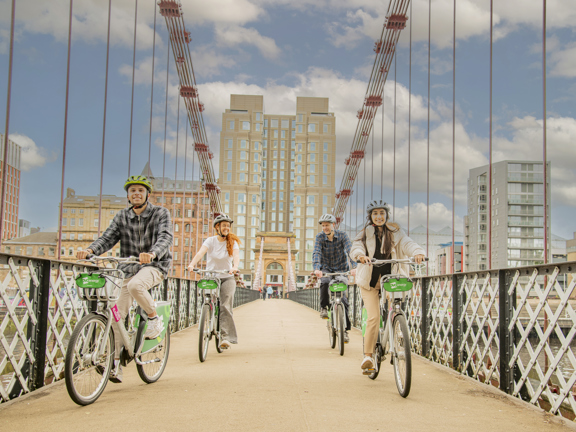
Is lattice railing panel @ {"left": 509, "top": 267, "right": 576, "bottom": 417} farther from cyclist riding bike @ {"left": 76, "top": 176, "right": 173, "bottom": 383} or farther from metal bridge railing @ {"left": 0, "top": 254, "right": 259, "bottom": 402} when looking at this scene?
metal bridge railing @ {"left": 0, "top": 254, "right": 259, "bottom": 402}

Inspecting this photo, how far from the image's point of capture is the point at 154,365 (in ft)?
14.2

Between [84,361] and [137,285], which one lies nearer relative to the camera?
[84,361]

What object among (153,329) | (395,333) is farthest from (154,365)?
(395,333)

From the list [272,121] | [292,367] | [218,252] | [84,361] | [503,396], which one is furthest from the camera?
[272,121]

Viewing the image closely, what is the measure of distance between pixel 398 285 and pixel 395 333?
1.05ft

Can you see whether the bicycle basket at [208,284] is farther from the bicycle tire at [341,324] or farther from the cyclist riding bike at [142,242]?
the cyclist riding bike at [142,242]

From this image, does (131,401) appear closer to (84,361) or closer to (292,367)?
(84,361)

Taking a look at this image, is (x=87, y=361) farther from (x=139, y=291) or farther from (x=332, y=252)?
(x=332, y=252)

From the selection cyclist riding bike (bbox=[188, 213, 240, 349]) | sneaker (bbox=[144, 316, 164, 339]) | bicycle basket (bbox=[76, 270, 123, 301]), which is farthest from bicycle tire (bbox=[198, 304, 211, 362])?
bicycle basket (bbox=[76, 270, 123, 301])

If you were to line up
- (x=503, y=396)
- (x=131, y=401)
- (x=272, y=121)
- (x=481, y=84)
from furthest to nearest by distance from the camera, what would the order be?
(x=272, y=121), (x=481, y=84), (x=503, y=396), (x=131, y=401)

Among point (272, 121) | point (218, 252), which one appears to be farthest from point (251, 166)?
point (218, 252)

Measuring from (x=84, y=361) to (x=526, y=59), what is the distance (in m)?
11.9

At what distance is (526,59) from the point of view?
12.7 m

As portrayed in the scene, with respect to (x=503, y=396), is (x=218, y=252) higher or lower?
higher
